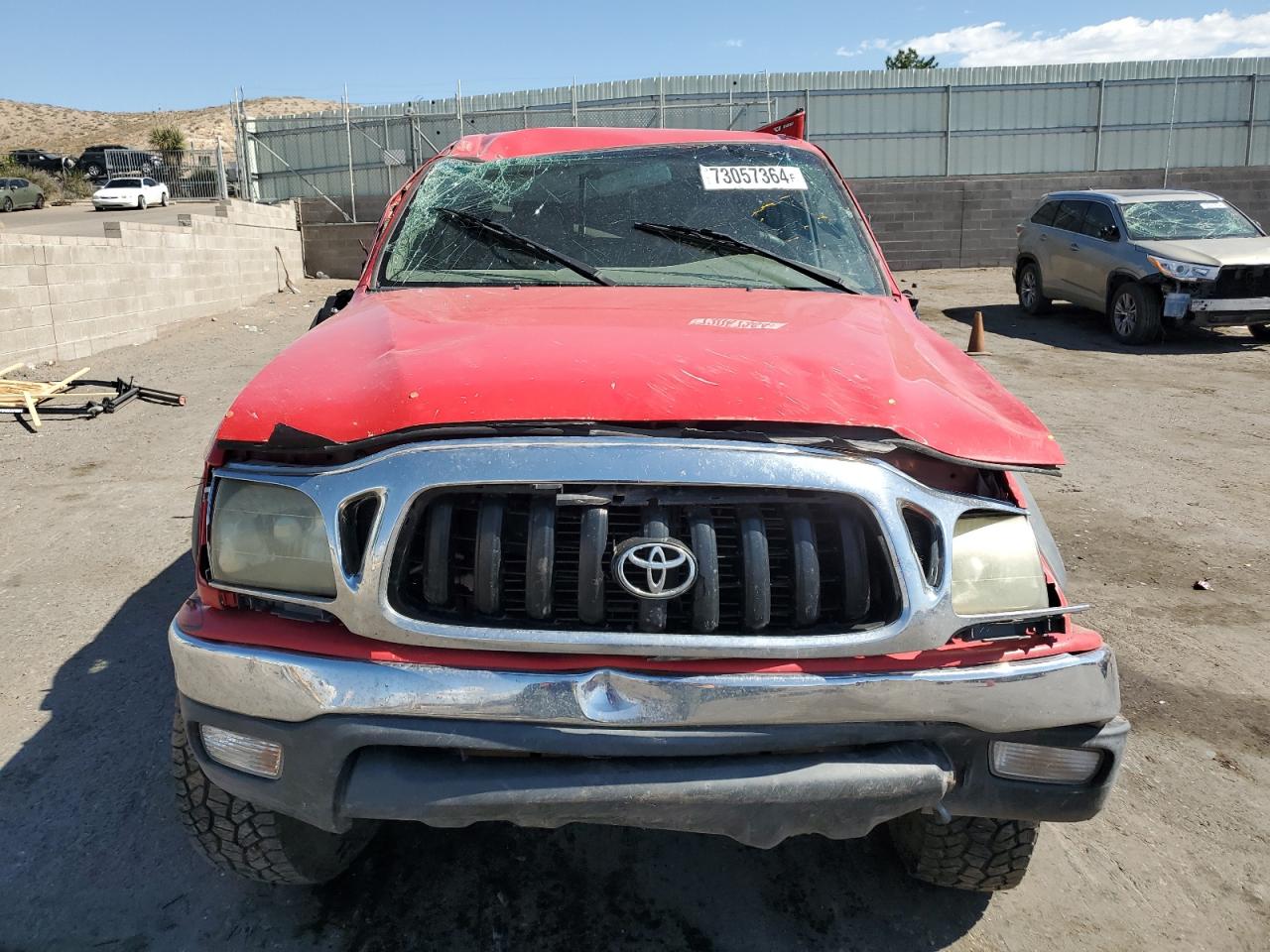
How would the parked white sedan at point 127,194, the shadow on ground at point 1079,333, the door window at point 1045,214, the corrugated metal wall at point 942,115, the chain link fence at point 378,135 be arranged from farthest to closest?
1. the parked white sedan at point 127,194
2. the corrugated metal wall at point 942,115
3. the chain link fence at point 378,135
4. the door window at point 1045,214
5. the shadow on ground at point 1079,333

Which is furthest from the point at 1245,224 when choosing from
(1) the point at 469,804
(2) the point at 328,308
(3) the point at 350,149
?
(3) the point at 350,149

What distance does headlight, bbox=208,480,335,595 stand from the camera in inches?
73.4

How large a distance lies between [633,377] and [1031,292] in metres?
14.4

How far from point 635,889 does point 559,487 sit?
1.21 metres

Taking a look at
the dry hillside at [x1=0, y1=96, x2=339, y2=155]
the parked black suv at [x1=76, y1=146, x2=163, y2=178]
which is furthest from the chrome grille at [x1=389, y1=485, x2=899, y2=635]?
the dry hillside at [x1=0, y1=96, x2=339, y2=155]

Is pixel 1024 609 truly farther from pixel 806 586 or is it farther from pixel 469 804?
pixel 469 804

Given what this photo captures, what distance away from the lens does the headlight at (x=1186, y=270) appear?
11172mm

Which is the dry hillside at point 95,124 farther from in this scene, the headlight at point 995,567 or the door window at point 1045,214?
the headlight at point 995,567

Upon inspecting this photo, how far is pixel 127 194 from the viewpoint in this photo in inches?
1278

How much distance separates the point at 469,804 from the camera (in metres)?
1.75

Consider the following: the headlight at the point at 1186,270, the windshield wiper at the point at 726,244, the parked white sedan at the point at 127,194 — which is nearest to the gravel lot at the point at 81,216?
the parked white sedan at the point at 127,194

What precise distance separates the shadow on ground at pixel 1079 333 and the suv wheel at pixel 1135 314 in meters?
0.13

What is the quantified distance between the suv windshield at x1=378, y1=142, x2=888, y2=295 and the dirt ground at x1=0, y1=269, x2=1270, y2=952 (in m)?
1.73

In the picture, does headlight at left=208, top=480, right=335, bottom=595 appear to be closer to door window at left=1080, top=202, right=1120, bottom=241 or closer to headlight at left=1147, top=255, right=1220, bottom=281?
headlight at left=1147, top=255, right=1220, bottom=281
